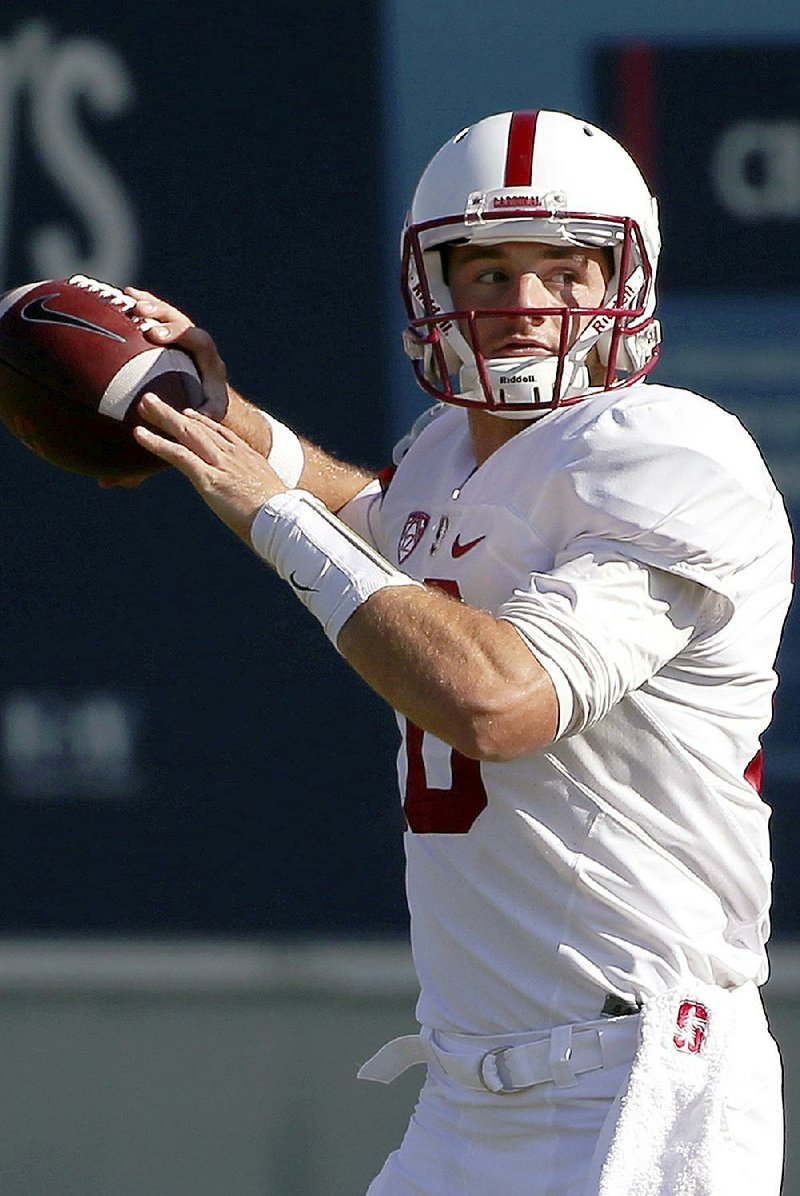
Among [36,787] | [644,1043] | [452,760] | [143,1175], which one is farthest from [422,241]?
[143,1175]

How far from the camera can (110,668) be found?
361cm

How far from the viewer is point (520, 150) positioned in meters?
2.31

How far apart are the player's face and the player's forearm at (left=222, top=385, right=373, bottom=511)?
391 millimetres

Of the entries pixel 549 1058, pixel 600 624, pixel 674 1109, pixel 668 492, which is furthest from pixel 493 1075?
pixel 668 492

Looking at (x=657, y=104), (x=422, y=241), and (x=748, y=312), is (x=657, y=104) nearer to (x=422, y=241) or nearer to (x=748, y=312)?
(x=748, y=312)

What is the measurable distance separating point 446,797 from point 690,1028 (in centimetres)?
33

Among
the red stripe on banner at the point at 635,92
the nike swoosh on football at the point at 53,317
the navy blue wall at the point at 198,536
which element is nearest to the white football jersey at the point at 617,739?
the nike swoosh on football at the point at 53,317

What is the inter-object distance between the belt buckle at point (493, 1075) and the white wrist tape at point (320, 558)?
433 mm

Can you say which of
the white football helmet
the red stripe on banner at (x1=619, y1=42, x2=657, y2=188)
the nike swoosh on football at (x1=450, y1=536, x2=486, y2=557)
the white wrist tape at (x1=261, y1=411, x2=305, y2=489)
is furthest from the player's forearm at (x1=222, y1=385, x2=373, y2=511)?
the red stripe on banner at (x1=619, y1=42, x2=657, y2=188)

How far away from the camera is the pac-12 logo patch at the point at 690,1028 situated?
200 cm

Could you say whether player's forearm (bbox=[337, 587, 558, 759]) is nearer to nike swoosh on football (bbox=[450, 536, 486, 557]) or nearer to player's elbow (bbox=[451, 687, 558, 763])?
player's elbow (bbox=[451, 687, 558, 763])

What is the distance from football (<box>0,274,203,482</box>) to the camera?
235 cm

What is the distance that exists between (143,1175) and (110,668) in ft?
2.71

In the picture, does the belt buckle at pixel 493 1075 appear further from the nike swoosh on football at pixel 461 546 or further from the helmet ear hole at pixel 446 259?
the helmet ear hole at pixel 446 259
